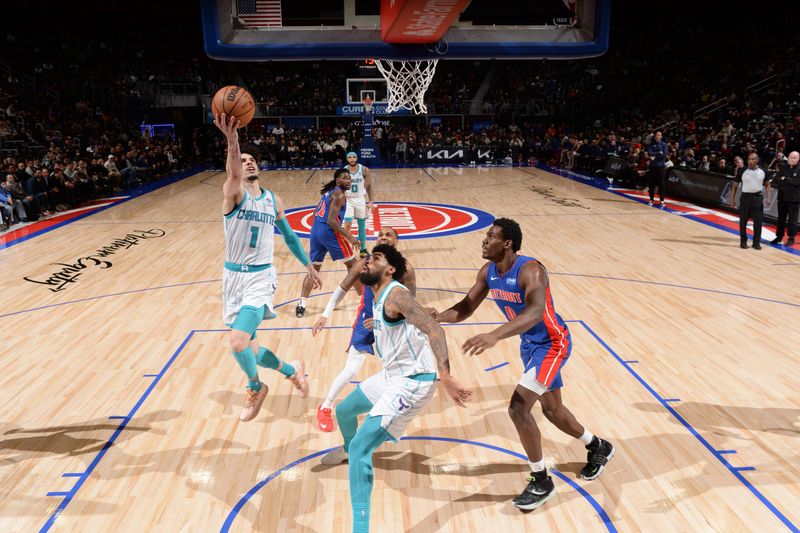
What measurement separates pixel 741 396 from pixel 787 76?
22.5 meters

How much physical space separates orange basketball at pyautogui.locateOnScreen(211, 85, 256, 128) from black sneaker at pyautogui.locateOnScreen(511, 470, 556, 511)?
10.3ft

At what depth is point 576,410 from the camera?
5.48 m

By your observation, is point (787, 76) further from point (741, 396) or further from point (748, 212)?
point (741, 396)

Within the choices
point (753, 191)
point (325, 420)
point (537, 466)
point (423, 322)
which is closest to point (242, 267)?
point (325, 420)

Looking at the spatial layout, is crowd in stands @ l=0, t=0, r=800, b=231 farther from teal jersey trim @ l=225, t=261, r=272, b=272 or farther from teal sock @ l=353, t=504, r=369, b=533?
teal sock @ l=353, t=504, r=369, b=533

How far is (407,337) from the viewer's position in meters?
3.78

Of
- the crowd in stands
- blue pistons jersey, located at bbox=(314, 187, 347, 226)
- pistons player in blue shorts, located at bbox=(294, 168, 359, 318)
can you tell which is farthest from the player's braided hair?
the crowd in stands

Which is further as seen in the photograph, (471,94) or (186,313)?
(471,94)

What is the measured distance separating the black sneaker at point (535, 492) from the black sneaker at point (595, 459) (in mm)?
370

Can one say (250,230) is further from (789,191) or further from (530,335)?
(789,191)

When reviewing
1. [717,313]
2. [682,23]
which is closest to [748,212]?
[717,313]

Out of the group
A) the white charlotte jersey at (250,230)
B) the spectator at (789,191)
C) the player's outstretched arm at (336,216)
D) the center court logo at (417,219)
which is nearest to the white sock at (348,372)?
the white charlotte jersey at (250,230)

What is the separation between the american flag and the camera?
844 centimetres

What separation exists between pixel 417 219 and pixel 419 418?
9665 millimetres
